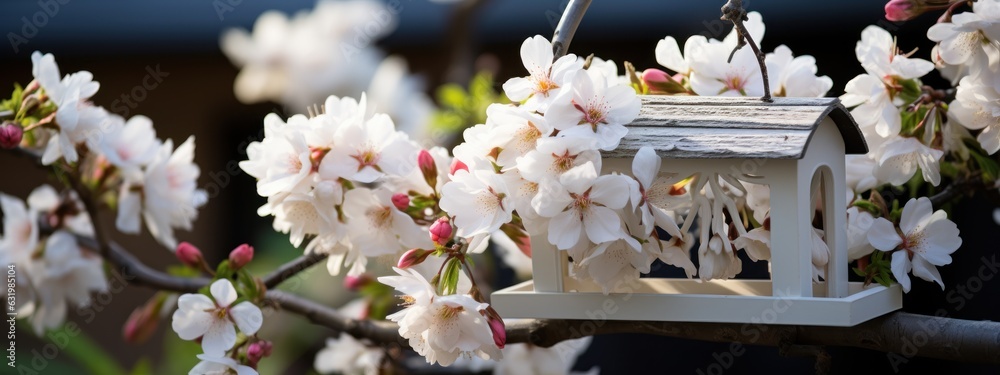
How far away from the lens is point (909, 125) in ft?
3.75

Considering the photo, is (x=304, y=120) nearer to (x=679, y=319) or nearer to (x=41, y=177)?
(x=679, y=319)

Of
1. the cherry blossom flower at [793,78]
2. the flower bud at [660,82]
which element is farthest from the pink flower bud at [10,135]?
the cherry blossom flower at [793,78]

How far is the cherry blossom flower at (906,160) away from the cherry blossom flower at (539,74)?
0.40 m

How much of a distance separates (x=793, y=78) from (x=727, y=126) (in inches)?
9.2

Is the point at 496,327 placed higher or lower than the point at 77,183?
higher

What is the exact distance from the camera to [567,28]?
105 cm

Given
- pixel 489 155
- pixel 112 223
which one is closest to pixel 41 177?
pixel 112 223

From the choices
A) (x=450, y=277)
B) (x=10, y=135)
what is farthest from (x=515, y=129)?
(x=10, y=135)

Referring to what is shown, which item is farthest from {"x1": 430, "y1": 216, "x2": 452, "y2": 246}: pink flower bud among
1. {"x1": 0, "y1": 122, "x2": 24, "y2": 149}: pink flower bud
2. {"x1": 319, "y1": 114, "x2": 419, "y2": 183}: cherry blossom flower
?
{"x1": 0, "y1": 122, "x2": 24, "y2": 149}: pink flower bud

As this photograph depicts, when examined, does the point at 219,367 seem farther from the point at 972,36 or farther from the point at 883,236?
the point at 972,36

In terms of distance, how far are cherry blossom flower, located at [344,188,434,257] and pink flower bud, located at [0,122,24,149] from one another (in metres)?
0.41

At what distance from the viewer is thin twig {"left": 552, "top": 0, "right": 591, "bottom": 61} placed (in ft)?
3.44

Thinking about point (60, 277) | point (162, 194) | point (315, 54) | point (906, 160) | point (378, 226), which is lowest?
point (315, 54)

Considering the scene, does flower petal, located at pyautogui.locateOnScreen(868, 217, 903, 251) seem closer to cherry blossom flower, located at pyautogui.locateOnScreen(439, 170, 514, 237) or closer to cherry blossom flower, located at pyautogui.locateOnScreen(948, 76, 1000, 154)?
cherry blossom flower, located at pyautogui.locateOnScreen(948, 76, 1000, 154)
